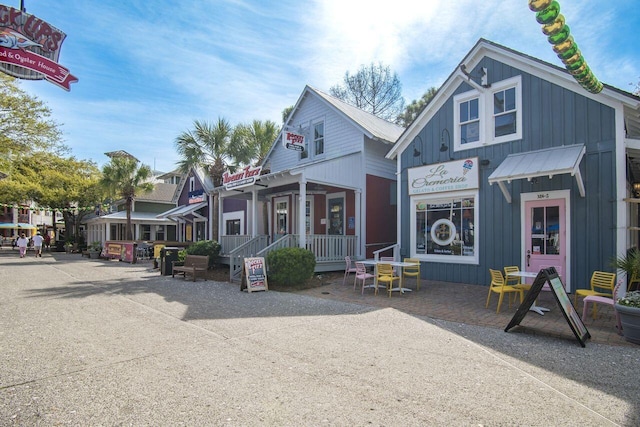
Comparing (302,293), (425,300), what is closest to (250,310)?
(302,293)

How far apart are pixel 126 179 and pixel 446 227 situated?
22.7 meters

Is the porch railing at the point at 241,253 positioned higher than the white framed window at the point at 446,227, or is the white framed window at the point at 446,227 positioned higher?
the white framed window at the point at 446,227

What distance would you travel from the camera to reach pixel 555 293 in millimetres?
5406

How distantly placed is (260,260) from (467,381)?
754cm

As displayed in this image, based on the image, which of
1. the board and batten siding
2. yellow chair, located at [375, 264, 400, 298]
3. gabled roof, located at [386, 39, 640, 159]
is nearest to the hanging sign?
the board and batten siding

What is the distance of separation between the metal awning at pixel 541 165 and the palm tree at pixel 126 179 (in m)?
24.2

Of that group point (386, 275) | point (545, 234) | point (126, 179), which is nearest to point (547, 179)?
point (545, 234)

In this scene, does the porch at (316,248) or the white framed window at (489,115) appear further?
the porch at (316,248)

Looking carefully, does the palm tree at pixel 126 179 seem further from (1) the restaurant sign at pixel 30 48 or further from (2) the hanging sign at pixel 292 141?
(1) the restaurant sign at pixel 30 48

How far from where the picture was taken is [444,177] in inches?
447

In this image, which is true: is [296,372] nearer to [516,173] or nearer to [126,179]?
[516,173]

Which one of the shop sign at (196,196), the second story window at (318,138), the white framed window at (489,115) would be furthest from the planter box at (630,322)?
the shop sign at (196,196)

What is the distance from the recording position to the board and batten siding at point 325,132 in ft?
49.0

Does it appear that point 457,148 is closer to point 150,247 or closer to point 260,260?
point 260,260
